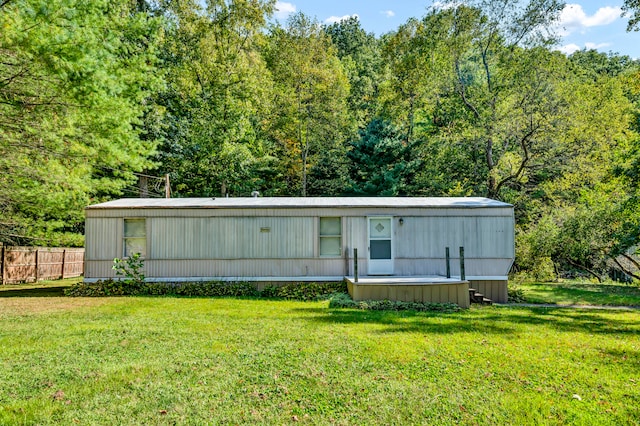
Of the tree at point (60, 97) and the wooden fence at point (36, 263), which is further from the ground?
the tree at point (60, 97)

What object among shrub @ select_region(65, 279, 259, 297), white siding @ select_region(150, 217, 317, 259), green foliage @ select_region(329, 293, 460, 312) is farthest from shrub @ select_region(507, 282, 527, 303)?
shrub @ select_region(65, 279, 259, 297)

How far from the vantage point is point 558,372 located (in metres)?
5.21

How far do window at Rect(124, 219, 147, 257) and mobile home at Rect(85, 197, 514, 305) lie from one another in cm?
3

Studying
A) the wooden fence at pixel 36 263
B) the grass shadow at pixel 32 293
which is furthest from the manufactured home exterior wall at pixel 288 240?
the wooden fence at pixel 36 263

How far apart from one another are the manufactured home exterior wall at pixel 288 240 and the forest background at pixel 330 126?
2.24 metres

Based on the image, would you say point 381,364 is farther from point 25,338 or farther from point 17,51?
point 17,51

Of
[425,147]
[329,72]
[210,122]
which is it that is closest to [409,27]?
[329,72]

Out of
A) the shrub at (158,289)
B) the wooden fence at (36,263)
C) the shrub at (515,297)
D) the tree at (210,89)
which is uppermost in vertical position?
the tree at (210,89)

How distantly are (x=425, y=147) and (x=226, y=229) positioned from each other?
15697mm

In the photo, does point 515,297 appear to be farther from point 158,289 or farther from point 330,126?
point 330,126

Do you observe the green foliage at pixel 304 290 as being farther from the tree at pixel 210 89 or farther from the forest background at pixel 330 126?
the tree at pixel 210 89

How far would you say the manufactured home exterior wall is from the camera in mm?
12125

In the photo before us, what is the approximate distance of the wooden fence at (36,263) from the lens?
585 inches

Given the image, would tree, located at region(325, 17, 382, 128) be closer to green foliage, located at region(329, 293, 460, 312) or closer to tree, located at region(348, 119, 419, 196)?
tree, located at region(348, 119, 419, 196)
